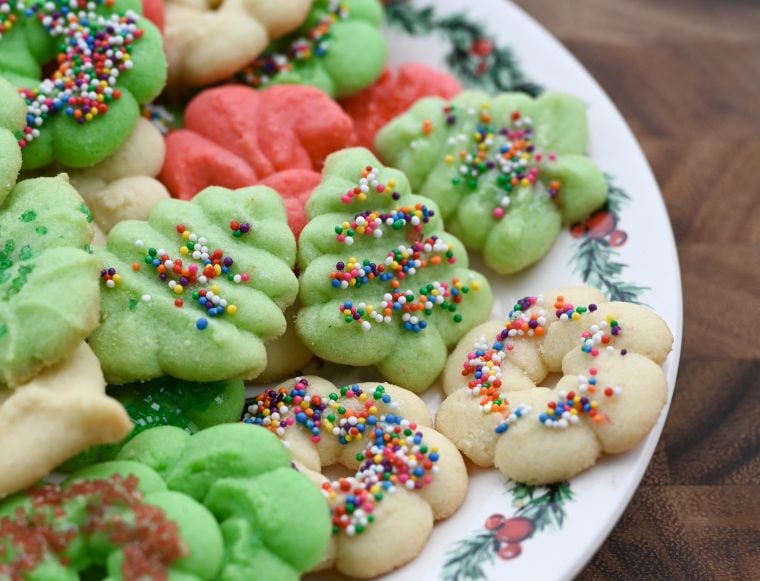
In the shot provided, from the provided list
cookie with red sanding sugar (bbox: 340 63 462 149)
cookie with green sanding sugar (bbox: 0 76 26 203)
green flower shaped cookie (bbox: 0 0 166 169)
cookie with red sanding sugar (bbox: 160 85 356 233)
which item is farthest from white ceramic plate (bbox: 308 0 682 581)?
cookie with green sanding sugar (bbox: 0 76 26 203)

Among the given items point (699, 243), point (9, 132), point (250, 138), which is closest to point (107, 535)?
point (9, 132)

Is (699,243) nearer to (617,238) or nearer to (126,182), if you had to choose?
(617,238)

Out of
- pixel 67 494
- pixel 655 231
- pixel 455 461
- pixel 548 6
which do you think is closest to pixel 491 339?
pixel 455 461

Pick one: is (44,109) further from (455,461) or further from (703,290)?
(703,290)

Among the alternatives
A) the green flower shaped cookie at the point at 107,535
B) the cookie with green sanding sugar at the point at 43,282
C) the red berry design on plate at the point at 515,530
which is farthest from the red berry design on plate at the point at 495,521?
the cookie with green sanding sugar at the point at 43,282

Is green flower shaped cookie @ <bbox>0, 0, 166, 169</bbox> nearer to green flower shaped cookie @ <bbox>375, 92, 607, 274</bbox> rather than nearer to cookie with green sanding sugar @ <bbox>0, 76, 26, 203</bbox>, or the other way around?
cookie with green sanding sugar @ <bbox>0, 76, 26, 203</bbox>

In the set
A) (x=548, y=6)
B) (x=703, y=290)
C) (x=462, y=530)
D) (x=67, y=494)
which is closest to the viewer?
(x=67, y=494)
